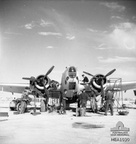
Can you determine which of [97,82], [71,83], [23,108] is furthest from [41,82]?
[97,82]

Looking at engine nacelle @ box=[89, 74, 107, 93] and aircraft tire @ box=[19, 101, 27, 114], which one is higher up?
engine nacelle @ box=[89, 74, 107, 93]

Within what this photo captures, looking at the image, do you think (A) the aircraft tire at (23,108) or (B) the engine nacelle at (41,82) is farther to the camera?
(B) the engine nacelle at (41,82)

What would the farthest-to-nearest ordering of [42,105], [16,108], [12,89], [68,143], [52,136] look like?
[12,89] < [16,108] < [42,105] < [52,136] < [68,143]

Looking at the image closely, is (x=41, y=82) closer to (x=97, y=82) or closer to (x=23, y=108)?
(x=23, y=108)

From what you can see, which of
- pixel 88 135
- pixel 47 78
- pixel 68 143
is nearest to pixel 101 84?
pixel 47 78

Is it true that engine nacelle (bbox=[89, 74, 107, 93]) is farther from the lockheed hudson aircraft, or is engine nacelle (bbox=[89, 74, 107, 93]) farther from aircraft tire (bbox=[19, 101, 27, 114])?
aircraft tire (bbox=[19, 101, 27, 114])

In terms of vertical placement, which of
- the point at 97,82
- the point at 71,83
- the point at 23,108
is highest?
the point at 97,82

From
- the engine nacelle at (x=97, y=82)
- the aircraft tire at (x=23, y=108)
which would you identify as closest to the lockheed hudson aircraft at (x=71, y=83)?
the engine nacelle at (x=97, y=82)

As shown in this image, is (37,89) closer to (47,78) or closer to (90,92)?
(47,78)

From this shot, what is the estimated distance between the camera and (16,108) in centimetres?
1622

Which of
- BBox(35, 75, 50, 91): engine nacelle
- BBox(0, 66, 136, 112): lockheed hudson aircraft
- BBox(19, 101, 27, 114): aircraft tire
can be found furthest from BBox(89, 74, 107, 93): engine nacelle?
BBox(19, 101, 27, 114): aircraft tire

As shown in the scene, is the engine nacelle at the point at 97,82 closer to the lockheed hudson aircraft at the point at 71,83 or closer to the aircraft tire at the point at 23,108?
the lockheed hudson aircraft at the point at 71,83

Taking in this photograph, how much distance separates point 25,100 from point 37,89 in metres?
1.78

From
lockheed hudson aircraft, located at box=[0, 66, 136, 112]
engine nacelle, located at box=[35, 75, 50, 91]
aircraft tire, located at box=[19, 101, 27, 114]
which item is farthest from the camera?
engine nacelle, located at box=[35, 75, 50, 91]
